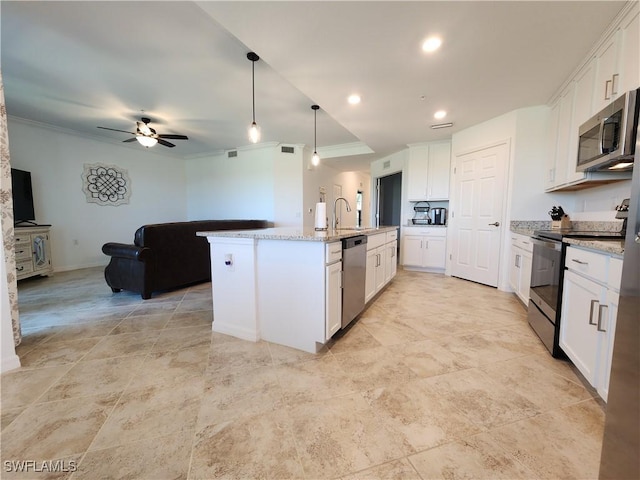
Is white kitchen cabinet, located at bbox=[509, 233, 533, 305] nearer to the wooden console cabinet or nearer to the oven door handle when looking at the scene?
the oven door handle

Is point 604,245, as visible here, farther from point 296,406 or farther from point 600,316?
point 296,406

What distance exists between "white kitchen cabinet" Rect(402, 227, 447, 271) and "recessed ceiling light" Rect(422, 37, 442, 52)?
3.03 meters

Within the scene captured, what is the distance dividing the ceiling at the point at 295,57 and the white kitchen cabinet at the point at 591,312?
1.72 meters

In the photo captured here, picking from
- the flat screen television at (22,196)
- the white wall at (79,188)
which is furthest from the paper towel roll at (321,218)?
the white wall at (79,188)

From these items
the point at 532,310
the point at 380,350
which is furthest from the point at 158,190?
the point at 532,310

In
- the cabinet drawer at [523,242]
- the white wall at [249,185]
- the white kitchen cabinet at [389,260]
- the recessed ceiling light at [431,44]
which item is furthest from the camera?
the white wall at [249,185]

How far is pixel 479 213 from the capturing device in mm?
3752

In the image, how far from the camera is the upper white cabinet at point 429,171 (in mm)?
4512

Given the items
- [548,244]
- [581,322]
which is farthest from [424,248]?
[581,322]

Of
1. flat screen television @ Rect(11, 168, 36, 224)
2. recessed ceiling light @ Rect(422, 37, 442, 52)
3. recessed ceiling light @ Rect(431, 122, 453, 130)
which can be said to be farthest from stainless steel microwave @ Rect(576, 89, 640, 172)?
flat screen television @ Rect(11, 168, 36, 224)

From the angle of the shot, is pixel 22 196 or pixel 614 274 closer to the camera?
pixel 614 274

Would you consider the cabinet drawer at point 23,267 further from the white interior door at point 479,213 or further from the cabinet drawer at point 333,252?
the white interior door at point 479,213

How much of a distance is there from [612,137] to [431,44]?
1.43 m

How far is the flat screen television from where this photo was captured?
154 inches
